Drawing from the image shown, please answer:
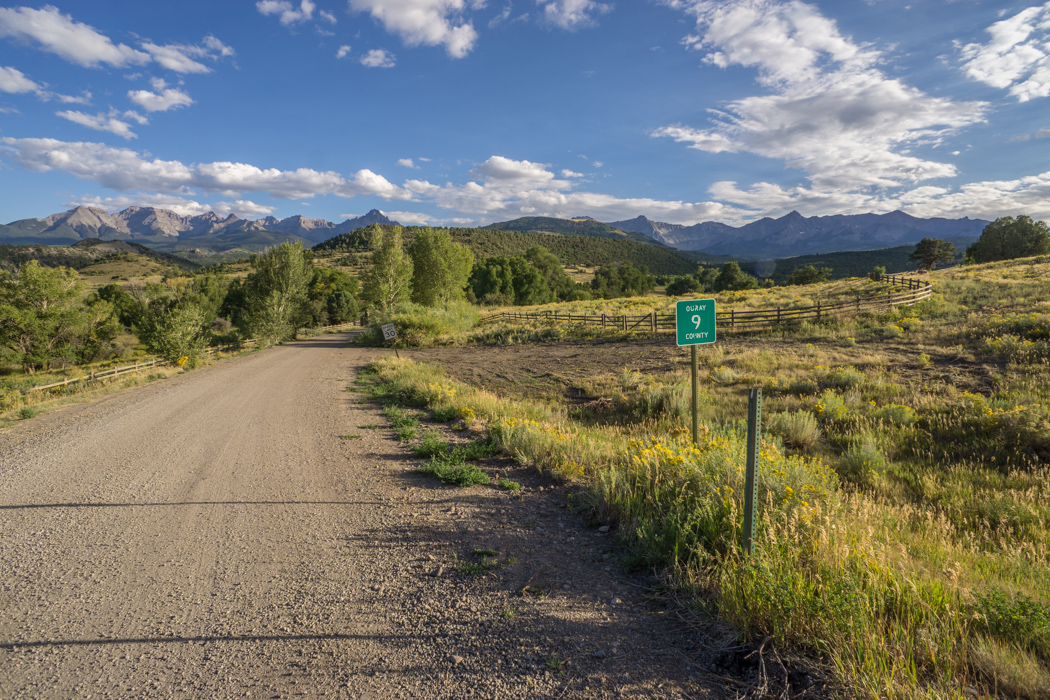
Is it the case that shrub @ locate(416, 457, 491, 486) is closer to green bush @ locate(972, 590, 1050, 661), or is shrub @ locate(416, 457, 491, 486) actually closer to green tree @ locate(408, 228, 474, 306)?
green bush @ locate(972, 590, 1050, 661)

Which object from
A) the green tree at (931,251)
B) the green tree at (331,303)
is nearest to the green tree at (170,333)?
the green tree at (331,303)

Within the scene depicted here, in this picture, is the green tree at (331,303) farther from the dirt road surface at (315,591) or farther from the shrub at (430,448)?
the dirt road surface at (315,591)

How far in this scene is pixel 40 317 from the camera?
119ft

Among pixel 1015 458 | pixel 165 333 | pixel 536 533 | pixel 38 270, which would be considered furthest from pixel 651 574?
pixel 38 270

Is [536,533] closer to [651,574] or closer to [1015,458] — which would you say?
[651,574]

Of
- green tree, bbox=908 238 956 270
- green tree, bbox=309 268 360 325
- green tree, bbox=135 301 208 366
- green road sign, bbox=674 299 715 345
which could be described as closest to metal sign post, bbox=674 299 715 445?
green road sign, bbox=674 299 715 345

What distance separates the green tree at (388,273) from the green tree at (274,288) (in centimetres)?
638

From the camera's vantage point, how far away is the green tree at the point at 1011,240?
60.8 metres

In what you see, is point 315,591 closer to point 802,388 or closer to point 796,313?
point 802,388

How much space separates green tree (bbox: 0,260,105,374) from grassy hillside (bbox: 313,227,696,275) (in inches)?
3872

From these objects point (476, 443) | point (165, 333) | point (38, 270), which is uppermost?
point (38, 270)

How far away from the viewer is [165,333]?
883 inches

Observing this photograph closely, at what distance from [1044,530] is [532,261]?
87.4 meters

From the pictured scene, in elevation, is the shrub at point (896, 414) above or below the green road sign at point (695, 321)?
below
